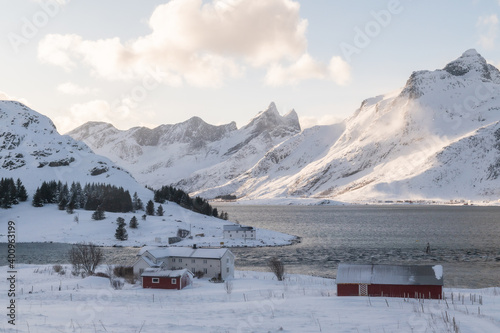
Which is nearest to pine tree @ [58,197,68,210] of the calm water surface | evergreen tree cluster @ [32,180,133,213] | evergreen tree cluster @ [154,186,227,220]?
evergreen tree cluster @ [32,180,133,213]

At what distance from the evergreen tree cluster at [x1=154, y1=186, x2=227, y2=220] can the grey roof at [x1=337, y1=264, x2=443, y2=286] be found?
113117mm

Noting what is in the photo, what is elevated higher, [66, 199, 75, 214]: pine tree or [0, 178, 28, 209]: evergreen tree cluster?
[0, 178, 28, 209]: evergreen tree cluster

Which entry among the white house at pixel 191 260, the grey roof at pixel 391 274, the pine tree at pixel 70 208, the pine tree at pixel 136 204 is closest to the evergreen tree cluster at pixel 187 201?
the pine tree at pixel 136 204

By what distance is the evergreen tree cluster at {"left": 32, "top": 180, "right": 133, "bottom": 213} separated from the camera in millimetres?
137625

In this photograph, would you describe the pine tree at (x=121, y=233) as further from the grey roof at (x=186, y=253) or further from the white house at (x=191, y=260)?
the white house at (x=191, y=260)

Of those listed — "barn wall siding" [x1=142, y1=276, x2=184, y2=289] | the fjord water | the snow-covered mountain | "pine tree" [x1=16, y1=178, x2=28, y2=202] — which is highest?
the snow-covered mountain

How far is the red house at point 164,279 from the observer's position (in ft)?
161

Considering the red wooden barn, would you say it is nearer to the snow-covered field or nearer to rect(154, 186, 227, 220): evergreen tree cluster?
the snow-covered field

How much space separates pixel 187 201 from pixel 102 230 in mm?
60103

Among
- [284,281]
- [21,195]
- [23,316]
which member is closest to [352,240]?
[284,281]

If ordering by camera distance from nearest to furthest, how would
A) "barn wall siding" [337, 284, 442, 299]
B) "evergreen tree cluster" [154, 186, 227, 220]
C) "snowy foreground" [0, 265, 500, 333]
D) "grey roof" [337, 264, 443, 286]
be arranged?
"snowy foreground" [0, 265, 500, 333], "barn wall siding" [337, 284, 442, 299], "grey roof" [337, 264, 443, 286], "evergreen tree cluster" [154, 186, 227, 220]

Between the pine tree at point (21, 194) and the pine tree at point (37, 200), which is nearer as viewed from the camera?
the pine tree at point (37, 200)

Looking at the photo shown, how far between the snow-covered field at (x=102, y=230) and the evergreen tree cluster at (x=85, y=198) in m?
4.25

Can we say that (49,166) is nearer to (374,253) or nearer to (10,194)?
(10,194)
